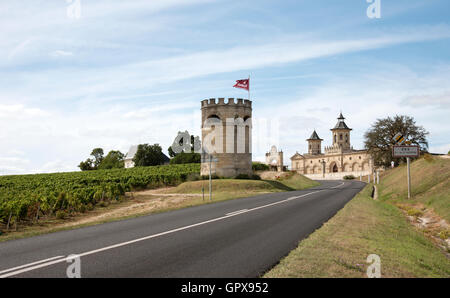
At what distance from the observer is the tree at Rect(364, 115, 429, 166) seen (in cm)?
5751

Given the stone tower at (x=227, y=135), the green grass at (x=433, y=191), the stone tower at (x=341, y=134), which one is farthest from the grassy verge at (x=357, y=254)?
the stone tower at (x=341, y=134)

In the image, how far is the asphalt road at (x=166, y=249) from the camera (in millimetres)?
6121

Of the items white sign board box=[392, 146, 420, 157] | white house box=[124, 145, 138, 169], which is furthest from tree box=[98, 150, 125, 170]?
white sign board box=[392, 146, 420, 157]

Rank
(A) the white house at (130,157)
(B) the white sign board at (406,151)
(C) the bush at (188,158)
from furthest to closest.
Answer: (A) the white house at (130,157), (C) the bush at (188,158), (B) the white sign board at (406,151)

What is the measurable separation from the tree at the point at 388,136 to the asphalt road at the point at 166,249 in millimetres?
52058

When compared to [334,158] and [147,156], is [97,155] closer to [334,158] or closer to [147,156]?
[147,156]

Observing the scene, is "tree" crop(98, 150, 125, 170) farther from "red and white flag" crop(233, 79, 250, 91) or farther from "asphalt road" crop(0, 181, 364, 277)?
"asphalt road" crop(0, 181, 364, 277)

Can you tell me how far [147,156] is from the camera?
295ft

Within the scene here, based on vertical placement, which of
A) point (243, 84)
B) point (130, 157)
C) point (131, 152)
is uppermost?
point (243, 84)

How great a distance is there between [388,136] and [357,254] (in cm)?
5745

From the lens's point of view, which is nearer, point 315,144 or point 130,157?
point 130,157

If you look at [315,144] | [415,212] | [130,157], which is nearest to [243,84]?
[415,212]

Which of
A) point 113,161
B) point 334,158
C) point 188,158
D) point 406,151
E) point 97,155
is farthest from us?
point 97,155

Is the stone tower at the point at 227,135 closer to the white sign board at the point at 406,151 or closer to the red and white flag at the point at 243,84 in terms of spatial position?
the red and white flag at the point at 243,84
